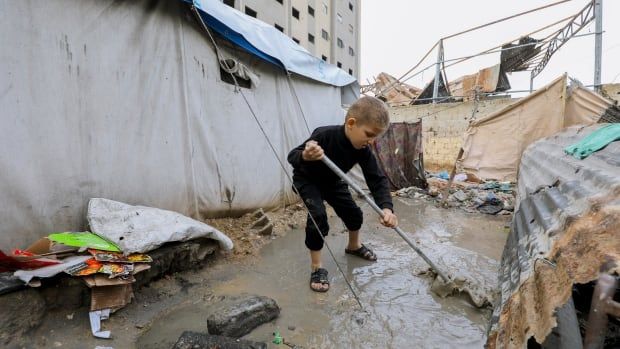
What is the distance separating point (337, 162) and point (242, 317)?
1.28 meters

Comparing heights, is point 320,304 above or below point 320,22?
below

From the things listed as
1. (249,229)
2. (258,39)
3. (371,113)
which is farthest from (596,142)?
(258,39)

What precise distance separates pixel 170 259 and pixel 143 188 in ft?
2.63

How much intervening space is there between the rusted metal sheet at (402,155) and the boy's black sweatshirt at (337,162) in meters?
4.27

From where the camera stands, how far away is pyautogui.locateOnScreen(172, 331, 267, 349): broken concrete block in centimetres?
139

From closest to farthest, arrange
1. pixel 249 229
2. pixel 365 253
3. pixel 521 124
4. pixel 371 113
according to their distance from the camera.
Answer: pixel 371 113 < pixel 365 253 < pixel 249 229 < pixel 521 124

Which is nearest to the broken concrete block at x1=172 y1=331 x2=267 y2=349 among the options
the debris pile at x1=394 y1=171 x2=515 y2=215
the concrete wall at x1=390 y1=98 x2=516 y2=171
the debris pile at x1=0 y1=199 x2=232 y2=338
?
the debris pile at x1=0 y1=199 x2=232 y2=338

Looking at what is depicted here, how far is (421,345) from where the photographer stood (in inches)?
61.5

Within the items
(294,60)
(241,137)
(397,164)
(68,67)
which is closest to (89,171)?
(68,67)

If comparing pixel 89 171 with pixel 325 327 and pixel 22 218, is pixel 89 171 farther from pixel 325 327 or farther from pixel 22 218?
pixel 325 327

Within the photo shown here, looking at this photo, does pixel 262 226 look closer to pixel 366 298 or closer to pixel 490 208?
pixel 366 298

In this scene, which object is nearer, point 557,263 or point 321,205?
point 557,263

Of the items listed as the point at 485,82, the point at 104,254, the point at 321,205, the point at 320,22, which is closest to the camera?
the point at 104,254

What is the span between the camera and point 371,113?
1.95m
